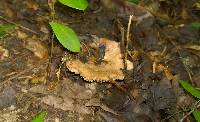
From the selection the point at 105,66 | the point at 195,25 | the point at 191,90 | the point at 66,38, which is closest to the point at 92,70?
the point at 105,66

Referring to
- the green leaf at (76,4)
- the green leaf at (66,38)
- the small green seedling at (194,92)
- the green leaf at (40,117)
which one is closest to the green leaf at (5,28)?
the green leaf at (66,38)

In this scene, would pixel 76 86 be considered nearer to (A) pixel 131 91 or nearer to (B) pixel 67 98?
(B) pixel 67 98

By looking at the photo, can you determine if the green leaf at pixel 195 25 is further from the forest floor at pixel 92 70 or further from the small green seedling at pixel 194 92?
the small green seedling at pixel 194 92

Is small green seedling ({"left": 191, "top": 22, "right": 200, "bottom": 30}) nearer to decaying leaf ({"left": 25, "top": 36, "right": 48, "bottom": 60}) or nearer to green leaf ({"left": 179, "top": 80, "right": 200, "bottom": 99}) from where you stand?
green leaf ({"left": 179, "top": 80, "right": 200, "bottom": 99})

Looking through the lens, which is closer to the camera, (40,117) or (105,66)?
(40,117)

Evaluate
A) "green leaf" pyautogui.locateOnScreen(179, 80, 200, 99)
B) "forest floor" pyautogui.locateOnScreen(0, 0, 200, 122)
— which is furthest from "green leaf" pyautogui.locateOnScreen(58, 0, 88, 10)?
"green leaf" pyautogui.locateOnScreen(179, 80, 200, 99)

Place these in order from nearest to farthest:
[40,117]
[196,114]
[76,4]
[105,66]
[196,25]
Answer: [40,117], [76,4], [196,114], [105,66], [196,25]

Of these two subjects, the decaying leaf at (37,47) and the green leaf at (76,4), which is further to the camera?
the decaying leaf at (37,47)

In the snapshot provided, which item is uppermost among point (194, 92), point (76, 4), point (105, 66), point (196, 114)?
point (76, 4)

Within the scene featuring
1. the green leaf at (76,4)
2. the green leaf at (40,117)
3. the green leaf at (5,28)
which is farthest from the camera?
the green leaf at (5,28)

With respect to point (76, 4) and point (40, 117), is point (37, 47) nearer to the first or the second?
point (76, 4)
